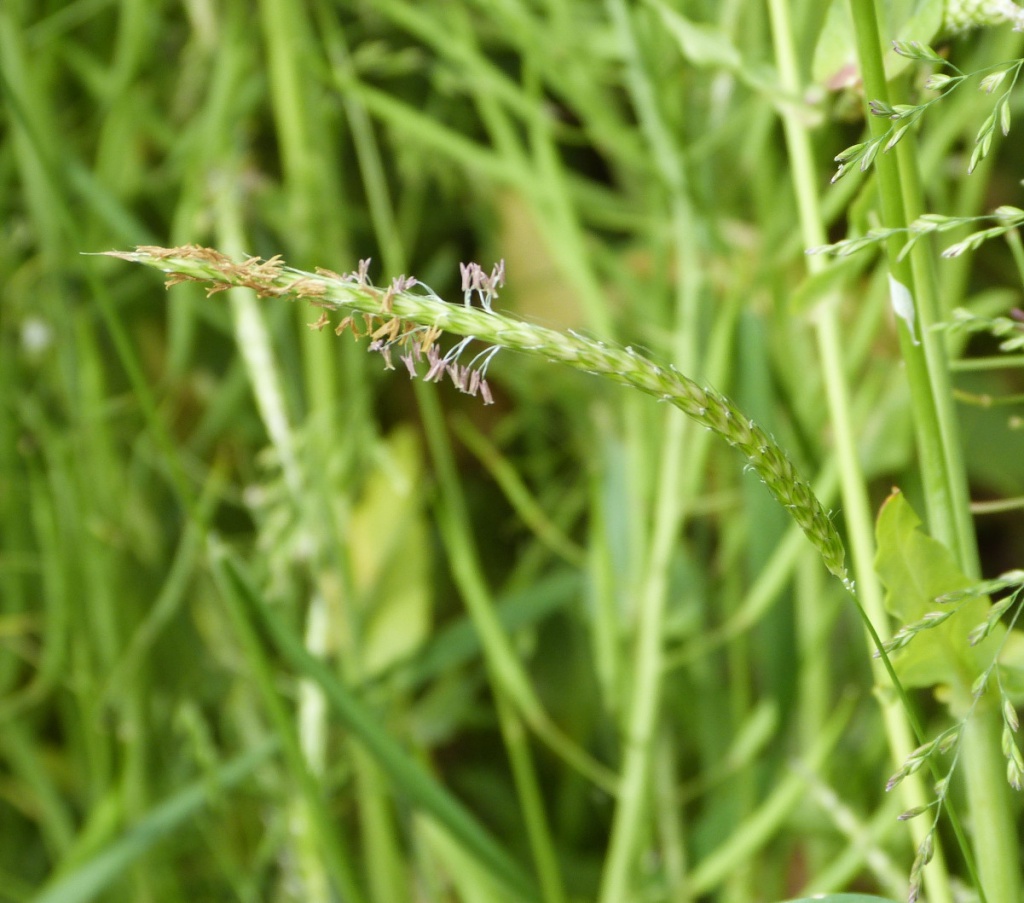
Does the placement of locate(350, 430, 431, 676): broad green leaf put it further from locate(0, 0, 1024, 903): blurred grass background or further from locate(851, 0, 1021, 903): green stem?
locate(851, 0, 1021, 903): green stem

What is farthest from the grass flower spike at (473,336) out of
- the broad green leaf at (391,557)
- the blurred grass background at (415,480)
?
the broad green leaf at (391,557)

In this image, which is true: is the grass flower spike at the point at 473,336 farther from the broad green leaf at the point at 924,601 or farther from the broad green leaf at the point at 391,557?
the broad green leaf at the point at 391,557

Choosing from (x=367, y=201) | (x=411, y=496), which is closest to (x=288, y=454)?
(x=411, y=496)

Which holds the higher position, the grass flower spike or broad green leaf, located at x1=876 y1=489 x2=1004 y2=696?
the grass flower spike

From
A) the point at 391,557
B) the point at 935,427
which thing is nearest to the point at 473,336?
the point at 935,427

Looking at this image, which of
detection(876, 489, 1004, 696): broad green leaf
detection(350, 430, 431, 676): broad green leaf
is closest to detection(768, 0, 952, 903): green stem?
detection(876, 489, 1004, 696): broad green leaf

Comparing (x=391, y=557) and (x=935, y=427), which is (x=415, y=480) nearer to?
(x=391, y=557)

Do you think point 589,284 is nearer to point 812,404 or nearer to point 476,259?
point 812,404
